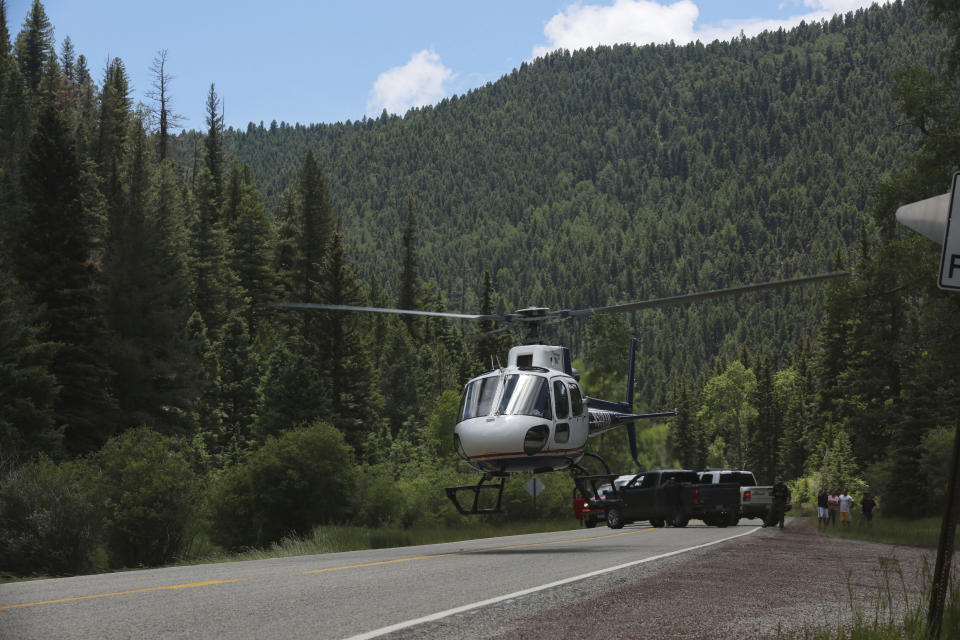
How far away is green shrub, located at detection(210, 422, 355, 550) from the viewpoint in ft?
129

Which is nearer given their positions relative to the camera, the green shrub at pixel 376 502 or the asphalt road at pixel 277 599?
the asphalt road at pixel 277 599

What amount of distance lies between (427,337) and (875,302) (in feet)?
281

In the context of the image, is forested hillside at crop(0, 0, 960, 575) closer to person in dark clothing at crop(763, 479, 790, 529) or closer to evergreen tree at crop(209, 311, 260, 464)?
evergreen tree at crop(209, 311, 260, 464)

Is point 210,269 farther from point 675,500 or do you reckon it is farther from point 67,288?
point 675,500

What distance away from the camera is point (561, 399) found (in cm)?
1878

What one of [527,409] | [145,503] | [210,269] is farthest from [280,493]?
[210,269]

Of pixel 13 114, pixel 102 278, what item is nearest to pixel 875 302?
pixel 102 278

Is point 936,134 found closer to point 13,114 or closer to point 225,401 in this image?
point 225,401

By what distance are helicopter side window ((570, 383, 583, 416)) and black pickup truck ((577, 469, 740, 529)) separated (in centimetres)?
1420

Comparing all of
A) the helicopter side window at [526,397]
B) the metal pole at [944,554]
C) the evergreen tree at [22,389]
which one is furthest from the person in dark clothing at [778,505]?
the metal pole at [944,554]

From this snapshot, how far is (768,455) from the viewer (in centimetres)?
11725

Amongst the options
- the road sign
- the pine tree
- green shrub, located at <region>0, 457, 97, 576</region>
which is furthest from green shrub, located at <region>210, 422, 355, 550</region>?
the pine tree

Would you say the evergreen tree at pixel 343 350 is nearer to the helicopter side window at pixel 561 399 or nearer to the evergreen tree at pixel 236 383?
the evergreen tree at pixel 236 383

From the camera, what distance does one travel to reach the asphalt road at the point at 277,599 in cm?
744
